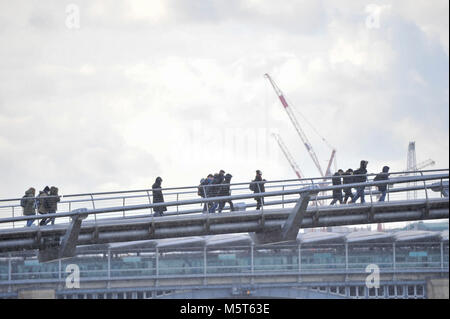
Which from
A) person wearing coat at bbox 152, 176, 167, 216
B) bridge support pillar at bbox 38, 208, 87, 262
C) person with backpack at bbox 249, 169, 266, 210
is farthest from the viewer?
person with backpack at bbox 249, 169, 266, 210

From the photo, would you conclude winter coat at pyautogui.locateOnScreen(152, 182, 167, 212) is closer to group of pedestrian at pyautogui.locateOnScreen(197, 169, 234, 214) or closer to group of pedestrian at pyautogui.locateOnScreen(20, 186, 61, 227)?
group of pedestrian at pyautogui.locateOnScreen(197, 169, 234, 214)

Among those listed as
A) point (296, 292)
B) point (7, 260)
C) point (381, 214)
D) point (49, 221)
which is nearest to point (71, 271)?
point (7, 260)

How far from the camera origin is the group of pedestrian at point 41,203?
32.9 m

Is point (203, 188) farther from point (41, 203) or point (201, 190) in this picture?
point (41, 203)

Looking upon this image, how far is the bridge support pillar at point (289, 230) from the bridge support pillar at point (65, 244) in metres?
7.03

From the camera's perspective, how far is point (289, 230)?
1266 inches

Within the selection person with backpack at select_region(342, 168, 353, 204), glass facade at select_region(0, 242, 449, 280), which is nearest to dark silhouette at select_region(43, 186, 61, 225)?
glass facade at select_region(0, 242, 449, 280)

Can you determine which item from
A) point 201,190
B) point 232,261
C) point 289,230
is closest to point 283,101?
point 232,261

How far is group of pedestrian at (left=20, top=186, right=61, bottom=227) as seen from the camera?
32.9 metres

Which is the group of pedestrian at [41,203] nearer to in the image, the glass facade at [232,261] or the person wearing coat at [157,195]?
the person wearing coat at [157,195]

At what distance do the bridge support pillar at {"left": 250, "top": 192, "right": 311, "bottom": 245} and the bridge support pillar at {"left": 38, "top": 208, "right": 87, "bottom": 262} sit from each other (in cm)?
703

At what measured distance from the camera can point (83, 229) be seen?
31812mm

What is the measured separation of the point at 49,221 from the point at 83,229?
80.5 inches
